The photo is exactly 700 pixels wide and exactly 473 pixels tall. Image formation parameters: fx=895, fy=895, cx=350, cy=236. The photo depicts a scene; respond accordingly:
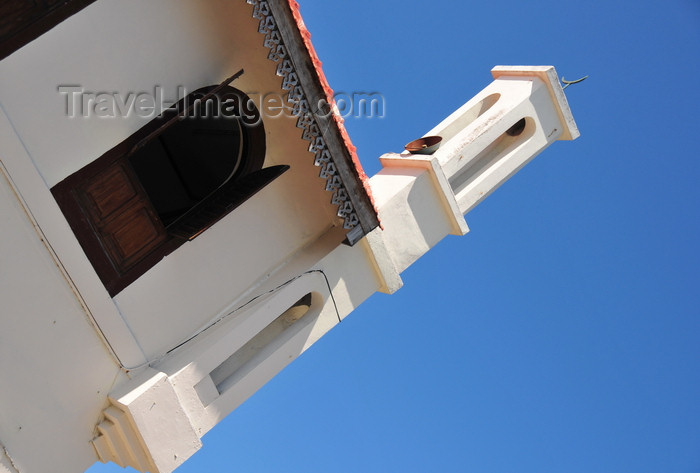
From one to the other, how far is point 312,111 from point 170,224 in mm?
1956

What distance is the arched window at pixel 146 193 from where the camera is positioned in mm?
8492

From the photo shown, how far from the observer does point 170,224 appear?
9.34 m

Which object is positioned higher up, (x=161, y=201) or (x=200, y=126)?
(x=200, y=126)

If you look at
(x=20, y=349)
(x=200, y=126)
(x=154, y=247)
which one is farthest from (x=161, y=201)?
(x=20, y=349)

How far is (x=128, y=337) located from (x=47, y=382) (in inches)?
34.0

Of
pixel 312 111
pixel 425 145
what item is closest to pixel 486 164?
pixel 425 145

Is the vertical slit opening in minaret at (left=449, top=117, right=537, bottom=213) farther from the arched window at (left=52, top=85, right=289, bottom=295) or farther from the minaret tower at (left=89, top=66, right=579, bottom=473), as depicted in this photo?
the arched window at (left=52, top=85, right=289, bottom=295)

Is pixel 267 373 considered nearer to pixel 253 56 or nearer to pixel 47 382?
pixel 47 382

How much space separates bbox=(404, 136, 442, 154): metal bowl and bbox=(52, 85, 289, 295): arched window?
1.73 meters

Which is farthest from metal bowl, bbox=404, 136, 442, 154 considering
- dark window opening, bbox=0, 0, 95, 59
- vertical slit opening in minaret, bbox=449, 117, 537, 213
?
dark window opening, bbox=0, 0, 95, 59

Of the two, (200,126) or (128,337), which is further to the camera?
(200,126)

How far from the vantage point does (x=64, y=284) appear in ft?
27.7

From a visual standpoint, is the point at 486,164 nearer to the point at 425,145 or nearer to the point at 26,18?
the point at 425,145

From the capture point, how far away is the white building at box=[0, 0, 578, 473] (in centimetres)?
→ 813
